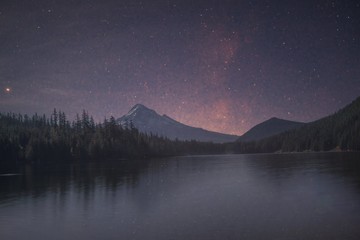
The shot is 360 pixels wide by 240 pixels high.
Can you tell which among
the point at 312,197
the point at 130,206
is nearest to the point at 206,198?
the point at 130,206

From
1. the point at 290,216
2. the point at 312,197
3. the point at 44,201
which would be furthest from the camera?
the point at 44,201

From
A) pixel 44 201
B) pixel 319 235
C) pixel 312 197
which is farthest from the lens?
pixel 44 201

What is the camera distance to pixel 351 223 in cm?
→ 2795

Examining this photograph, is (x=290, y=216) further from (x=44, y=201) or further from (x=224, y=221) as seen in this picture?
(x=44, y=201)

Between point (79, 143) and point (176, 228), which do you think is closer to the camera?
point (176, 228)

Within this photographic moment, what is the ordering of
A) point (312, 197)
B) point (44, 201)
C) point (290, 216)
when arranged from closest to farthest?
point (290, 216) < point (312, 197) < point (44, 201)

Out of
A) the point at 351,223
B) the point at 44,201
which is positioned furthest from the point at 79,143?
the point at 351,223

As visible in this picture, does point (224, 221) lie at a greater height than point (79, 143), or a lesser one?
lesser

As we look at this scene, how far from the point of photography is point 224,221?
30.4 meters

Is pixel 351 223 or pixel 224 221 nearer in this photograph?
pixel 351 223

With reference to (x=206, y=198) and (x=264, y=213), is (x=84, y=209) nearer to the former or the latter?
(x=206, y=198)

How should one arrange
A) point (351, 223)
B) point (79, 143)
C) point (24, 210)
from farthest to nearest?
1. point (79, 143)
2. point (24, 210)
3. point (351, 223)

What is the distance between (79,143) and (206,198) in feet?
518

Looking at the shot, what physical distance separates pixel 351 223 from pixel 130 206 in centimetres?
2417
